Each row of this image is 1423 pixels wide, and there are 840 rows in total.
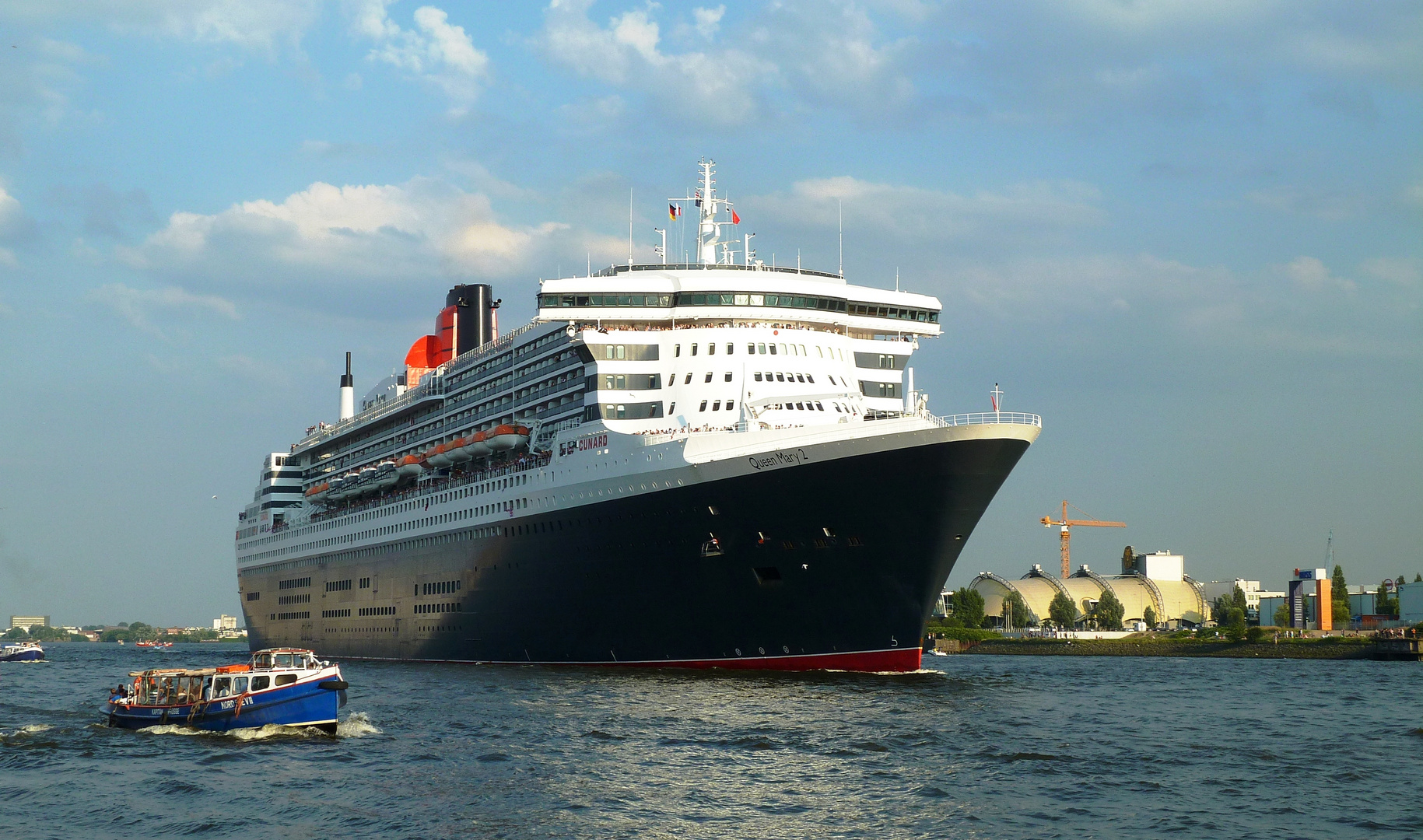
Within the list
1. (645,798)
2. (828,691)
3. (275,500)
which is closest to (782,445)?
(828,691)

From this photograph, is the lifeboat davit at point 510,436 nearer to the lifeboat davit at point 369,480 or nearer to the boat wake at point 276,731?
the lifeboat davit at point 369,480

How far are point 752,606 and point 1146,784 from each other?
1762cm

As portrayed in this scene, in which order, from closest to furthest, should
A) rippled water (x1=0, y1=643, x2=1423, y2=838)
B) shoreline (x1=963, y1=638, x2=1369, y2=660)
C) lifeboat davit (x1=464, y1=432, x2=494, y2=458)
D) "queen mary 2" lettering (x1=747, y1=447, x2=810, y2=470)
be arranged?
1. rippled water (x1=0, y1=643, x2=1423, y2=838)
2. "queen mary 2" lettering (x1=747, y1=447, x2=810, y2=470)
3. lifeboat davit (x1=464, y1=432, x2=494, y2=458)
4. shoreline (x1=963, y1=638, x2=1369, y2=660)

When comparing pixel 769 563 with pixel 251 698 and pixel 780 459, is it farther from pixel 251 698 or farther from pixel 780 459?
pixel 251 698

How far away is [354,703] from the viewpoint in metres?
38.2

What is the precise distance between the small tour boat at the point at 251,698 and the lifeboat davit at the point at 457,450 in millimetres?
20325

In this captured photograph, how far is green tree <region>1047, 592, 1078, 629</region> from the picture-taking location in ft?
442

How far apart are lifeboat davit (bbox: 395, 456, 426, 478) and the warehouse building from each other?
93911 mm

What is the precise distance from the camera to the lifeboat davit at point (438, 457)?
182 feet

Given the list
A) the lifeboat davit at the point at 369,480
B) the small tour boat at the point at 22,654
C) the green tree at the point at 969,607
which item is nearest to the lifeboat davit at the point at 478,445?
the lifeboat davit at the point at 369,480

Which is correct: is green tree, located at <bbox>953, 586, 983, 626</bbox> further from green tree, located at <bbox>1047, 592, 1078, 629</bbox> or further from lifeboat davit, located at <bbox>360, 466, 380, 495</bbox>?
lifeboat davit, located at <bbox>360, 466, 380, 495</bbox>

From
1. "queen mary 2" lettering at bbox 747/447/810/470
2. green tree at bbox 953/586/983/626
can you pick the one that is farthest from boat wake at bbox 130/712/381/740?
green tree at bbox 953/586/983/626

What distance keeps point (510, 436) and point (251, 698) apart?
782 inches

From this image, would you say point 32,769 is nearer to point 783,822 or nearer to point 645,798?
point 645,798
